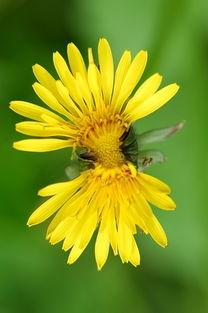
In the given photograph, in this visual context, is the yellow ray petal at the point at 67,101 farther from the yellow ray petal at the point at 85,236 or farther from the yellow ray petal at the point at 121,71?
the yellow ray petal at the point at 85,236

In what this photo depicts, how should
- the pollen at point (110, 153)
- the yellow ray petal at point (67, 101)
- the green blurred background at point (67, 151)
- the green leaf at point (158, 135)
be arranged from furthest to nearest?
1. the green blurred background at point (67, 151)
2. the pollen at point (110, 153)
3. the yellow ray petal at point (67, 101)
4. the green leaf at point (158, 135)

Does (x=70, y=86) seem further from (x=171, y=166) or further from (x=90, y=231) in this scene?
(x=171, y=166)

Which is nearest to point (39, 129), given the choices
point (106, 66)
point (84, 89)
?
point (84, 89)

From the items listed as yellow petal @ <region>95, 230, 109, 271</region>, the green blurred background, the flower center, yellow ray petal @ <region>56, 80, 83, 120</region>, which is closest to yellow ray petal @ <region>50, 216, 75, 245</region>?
yellow petal @ <region>95, 230, 109, 271</region>

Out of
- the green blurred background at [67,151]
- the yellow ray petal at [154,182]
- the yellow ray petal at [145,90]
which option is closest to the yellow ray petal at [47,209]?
the yellow ray petal at [154,182]

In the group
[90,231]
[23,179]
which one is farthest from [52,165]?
[90,231]

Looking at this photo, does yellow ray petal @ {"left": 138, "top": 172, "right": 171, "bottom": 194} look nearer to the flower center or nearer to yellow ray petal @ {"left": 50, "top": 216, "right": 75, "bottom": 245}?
the flower center

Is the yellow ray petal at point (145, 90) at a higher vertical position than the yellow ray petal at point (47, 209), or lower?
higher
